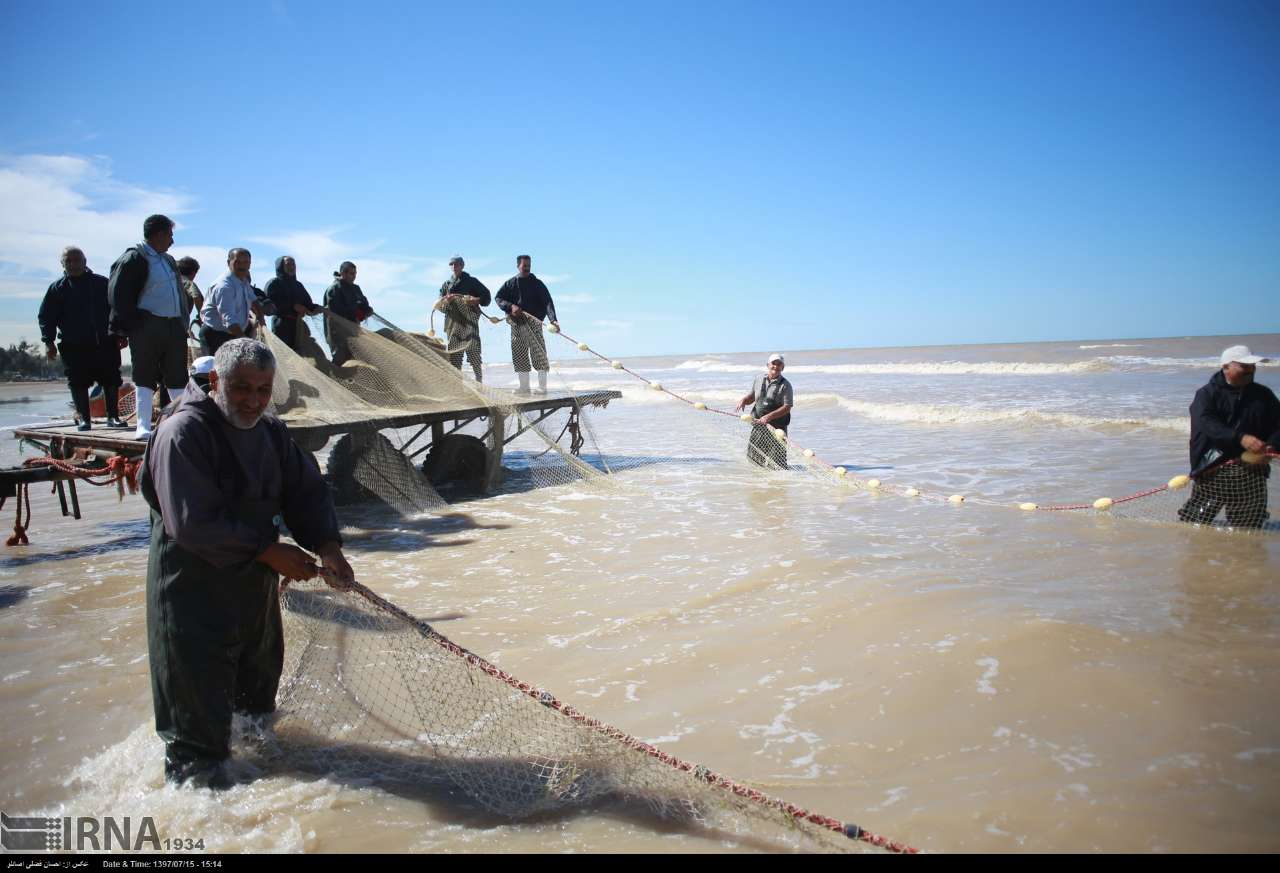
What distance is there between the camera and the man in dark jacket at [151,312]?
5.34 m

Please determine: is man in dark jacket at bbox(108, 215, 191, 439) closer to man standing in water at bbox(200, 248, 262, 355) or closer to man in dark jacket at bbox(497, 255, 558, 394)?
man standing in water at bbox(200, 248, 262, 355)

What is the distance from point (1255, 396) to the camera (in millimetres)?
5117

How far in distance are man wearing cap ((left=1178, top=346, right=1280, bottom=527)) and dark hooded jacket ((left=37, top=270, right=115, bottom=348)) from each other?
28.1 feet

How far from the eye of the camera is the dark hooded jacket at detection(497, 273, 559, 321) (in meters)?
9.12

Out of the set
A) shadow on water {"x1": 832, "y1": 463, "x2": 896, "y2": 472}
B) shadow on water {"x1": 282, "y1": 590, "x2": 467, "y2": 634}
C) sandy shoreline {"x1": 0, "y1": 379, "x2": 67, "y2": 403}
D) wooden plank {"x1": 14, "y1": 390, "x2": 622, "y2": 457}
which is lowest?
shadow on water {"x1": 832, "y1": 463, "x2": 896, "y2": 472}

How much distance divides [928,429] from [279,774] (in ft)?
40.6

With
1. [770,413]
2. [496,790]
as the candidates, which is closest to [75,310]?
[496,790]

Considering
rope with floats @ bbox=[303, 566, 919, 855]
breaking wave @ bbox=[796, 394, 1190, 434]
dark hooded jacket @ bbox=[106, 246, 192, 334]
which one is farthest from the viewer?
breaking wave @ bbox=[796, 394, 1190, 434]

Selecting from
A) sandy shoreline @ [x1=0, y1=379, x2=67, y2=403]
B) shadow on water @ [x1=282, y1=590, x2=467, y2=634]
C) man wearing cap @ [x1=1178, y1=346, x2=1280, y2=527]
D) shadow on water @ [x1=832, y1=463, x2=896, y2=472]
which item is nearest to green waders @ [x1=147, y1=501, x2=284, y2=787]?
shadow on water @ [x1=282, y1=590, x2=467, y2=634]

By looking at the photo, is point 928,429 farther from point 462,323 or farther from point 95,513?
point 95,513

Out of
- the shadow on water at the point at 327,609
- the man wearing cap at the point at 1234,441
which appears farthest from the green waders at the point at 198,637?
the man wearing cap at the point at 1234,441

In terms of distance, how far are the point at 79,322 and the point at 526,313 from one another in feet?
14.3

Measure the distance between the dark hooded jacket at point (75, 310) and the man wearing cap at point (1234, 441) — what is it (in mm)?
8577

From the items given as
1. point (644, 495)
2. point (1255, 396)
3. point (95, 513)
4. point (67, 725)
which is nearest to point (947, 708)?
point (67, 725)
